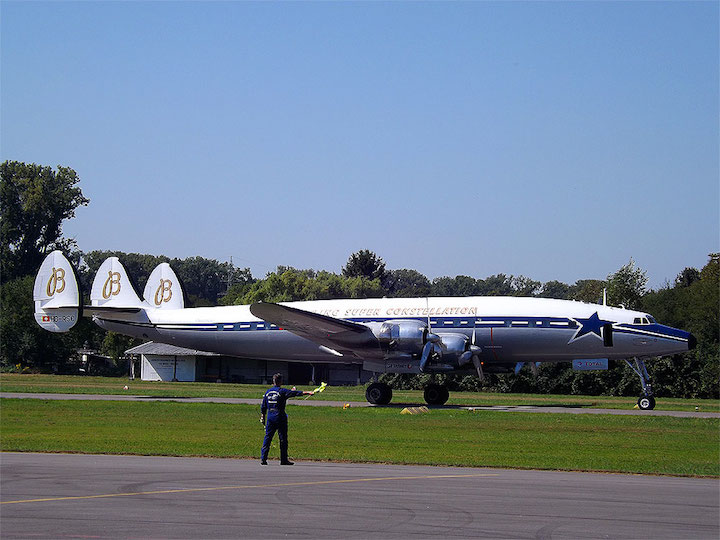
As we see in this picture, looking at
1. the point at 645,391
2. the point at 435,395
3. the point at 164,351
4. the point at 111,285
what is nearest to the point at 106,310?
the point at 111,285

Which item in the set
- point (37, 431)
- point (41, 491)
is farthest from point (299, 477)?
point (37, 431)

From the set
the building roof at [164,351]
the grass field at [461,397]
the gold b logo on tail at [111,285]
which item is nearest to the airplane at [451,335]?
the grass field at [461,397]

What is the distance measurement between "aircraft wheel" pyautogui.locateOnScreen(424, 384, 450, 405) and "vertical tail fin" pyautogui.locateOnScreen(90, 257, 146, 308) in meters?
16.8

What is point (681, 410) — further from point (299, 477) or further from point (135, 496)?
point (135, 496)

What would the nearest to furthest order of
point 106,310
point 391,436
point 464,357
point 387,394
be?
point 391,436 < point 464,357 < point 387,394 < point 106,310

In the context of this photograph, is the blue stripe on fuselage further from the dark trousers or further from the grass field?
the dark trousers

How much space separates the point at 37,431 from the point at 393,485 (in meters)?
14.3

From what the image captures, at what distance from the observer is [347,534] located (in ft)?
33.9

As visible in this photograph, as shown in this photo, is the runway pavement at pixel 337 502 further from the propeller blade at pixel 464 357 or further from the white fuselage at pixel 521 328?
the white fuselage at pixel 521 328

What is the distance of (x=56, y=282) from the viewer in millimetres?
42688

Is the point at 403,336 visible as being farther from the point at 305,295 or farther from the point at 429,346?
the point at 305,295

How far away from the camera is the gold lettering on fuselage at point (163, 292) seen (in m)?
44.9

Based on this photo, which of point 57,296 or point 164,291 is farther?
point 164,291

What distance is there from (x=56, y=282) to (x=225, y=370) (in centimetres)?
2987
